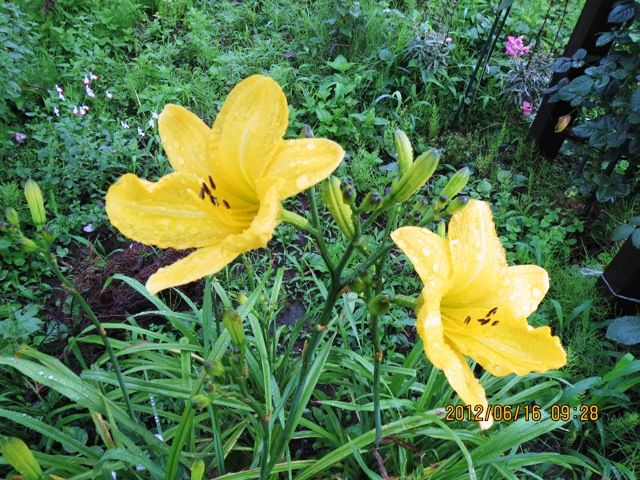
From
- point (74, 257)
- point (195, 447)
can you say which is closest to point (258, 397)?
point (195, 447)

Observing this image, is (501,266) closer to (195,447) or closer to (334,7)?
(195,447)

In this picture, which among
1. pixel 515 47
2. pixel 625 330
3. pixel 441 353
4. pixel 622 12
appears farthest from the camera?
pixel 515 47

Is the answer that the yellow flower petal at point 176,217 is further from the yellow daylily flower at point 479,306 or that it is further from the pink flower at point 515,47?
the pink flower at point 515,47

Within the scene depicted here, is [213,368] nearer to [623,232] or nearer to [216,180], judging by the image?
[216,180]

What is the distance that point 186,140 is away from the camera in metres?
0.98

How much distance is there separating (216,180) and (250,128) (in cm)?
13

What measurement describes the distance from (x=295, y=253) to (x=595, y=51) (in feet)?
6.24

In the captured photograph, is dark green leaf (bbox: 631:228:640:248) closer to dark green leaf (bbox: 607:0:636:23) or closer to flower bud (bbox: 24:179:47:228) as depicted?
dark green leaf (bbox: 607:0:636:23)

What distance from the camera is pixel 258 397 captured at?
1.76 metres

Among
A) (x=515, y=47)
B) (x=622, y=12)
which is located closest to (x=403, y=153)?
(x=622, y=12)

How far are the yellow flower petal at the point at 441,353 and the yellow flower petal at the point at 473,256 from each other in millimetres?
94

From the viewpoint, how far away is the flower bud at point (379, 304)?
2.98 feet

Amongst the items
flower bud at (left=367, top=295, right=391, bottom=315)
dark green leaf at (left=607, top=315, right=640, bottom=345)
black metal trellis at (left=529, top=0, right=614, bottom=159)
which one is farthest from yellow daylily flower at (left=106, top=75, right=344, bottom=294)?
black metal trellis at (left=529, top=0, right=614, bottom=159)

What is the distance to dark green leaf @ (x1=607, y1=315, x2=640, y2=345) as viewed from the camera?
203 centimetres
